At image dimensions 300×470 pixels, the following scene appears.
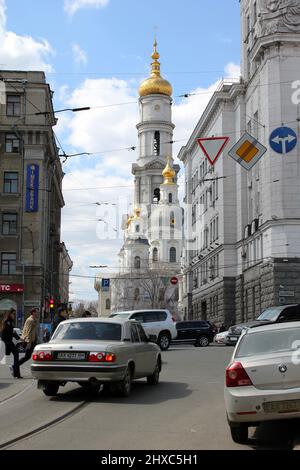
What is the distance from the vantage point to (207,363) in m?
21.3

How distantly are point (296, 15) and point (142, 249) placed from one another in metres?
68.5

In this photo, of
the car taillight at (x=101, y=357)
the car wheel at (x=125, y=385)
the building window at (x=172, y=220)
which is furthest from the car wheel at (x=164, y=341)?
the building window at (x=172, y=220)

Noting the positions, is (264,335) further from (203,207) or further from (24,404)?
(203,207)

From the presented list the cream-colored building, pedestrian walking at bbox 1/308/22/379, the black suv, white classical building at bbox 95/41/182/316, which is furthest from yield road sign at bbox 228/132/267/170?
white classical building at bbox 95/41/182/316

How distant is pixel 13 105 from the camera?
176 feet

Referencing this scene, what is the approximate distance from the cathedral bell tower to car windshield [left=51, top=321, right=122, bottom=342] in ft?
354

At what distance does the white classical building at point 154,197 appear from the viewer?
113750 mm

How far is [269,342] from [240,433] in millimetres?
1292

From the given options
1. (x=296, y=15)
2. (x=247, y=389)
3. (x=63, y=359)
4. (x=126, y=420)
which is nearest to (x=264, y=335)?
(x=247, y=389)

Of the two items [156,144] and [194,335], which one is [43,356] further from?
[156,144]

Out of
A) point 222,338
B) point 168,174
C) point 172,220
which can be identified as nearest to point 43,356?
point 222,338

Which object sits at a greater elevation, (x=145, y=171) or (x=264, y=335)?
(x=145, y=171)

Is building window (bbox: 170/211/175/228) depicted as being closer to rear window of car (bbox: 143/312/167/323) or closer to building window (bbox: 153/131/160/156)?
building window (bbox: 153/131/160/156)

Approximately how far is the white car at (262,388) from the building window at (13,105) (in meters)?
47.7
